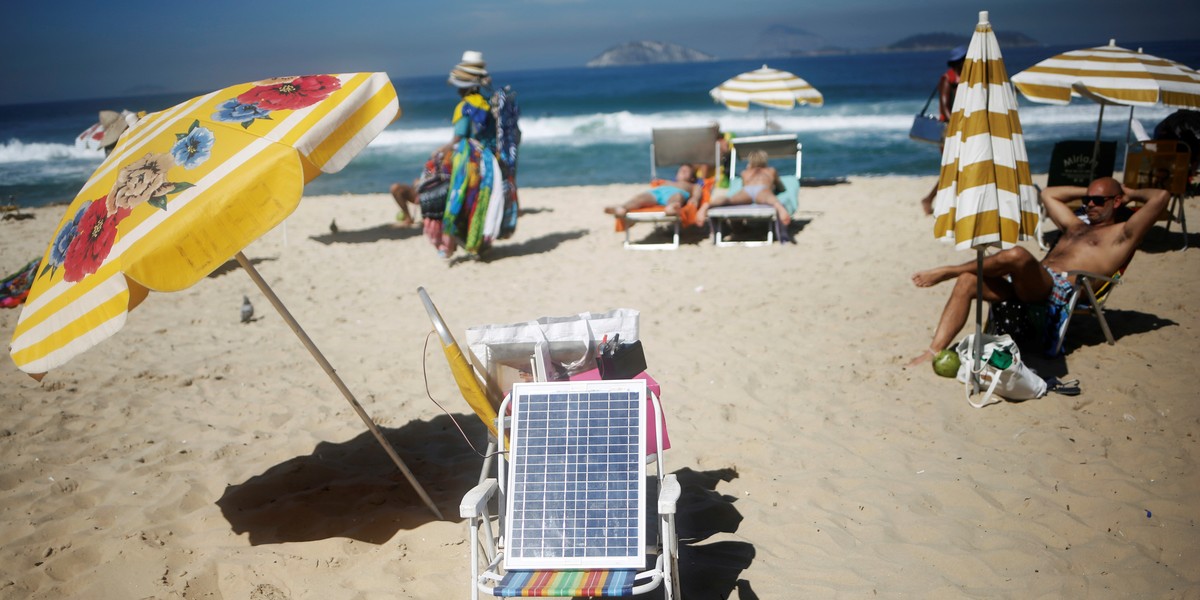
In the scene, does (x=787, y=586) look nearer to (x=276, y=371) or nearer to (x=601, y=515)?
(x=601, y=515)

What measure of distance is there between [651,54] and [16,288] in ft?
455

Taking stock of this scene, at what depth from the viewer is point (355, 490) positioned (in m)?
3.60

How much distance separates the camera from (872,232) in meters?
8.12

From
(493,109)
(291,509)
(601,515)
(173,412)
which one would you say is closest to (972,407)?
(601,515)

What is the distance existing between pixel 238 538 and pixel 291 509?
0.90ft

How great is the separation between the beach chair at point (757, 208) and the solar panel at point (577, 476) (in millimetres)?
5392

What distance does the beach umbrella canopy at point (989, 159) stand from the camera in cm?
363

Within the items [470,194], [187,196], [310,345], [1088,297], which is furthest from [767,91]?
[187,196]

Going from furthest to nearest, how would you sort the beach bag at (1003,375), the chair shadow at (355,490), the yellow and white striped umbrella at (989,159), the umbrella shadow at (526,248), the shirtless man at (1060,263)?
1. the umbrella shadow at (526,248)
2. the shirtless man at (1060,263)
3. the beach bag at (1003,375)
4. the yellow and white striped umbrella at (989,159)
5. the chair shadow at (355,490)

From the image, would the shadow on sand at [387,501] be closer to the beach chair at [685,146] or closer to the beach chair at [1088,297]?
the beach chair at [1088,297]

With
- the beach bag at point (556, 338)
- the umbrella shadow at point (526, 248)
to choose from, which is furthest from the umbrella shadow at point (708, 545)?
the umbrella shadow at point (526, 248)

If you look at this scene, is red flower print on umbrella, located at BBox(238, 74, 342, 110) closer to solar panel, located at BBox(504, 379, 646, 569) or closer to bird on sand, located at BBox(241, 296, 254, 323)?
solar panel, located at BBox(504, 379, 646, 569)

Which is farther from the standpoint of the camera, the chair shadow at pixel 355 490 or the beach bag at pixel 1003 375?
the beach bag at pixel 1003 375

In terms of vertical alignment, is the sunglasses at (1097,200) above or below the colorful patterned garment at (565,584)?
above
